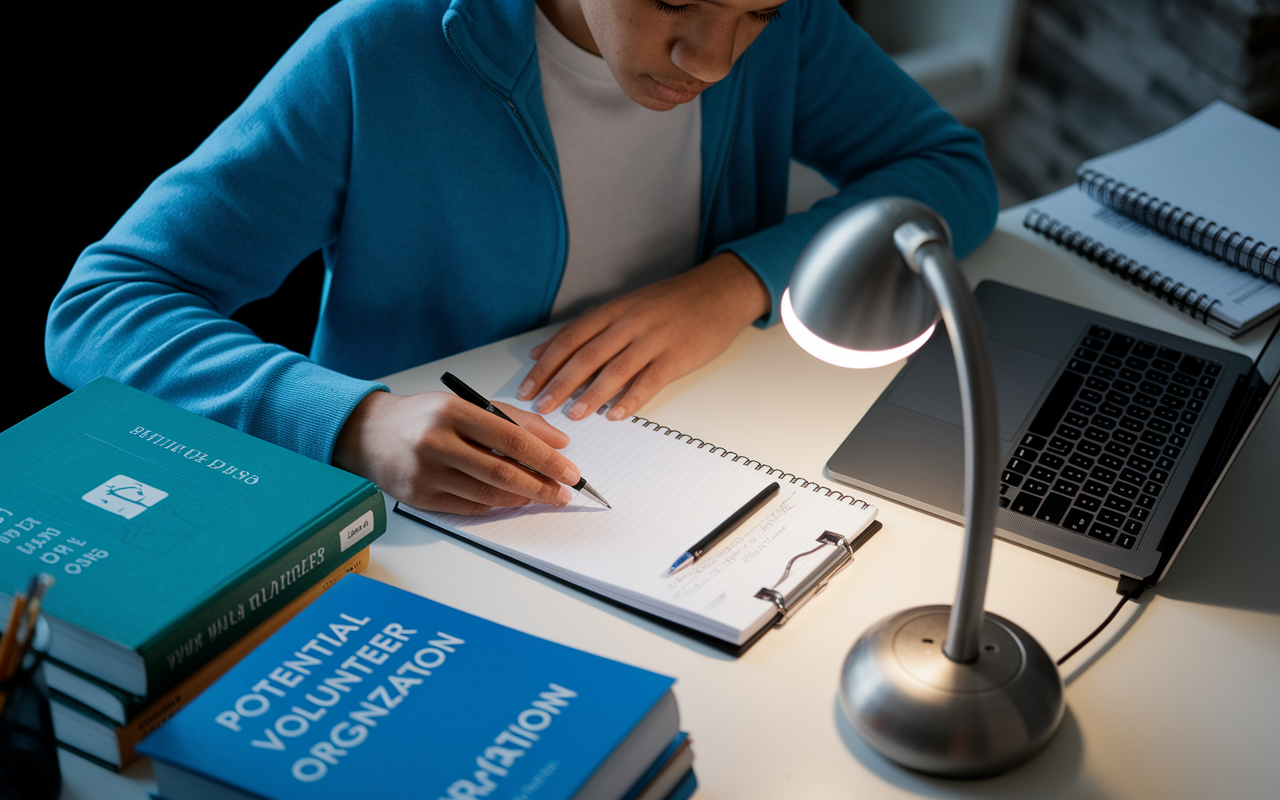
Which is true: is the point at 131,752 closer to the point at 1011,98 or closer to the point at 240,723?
the point at 240,723

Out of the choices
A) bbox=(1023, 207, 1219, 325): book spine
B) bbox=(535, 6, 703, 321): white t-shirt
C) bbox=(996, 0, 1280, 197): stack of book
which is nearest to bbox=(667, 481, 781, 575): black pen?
bbox=(535, 6, 703, 321): white t-shirt

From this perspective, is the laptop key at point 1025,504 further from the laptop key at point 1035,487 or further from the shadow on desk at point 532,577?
the shadow on desk at point 532,577

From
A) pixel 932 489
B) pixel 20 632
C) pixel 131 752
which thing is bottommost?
pixel 932 489

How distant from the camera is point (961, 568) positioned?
0.62 metres

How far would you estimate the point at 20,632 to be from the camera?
0.59 metres

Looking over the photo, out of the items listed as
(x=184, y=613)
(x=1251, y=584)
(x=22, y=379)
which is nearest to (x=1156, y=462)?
(x=1251, y=584)

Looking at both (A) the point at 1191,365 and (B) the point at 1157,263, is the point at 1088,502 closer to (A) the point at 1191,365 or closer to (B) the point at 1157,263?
(A) the point at 1191,365

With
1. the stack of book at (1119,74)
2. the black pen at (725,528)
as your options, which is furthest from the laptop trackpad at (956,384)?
the stack of book at (1119,74)

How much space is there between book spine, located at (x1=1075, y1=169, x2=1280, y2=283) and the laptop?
15 centimetres

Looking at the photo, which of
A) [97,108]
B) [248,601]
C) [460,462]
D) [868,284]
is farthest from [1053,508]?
[97,108]

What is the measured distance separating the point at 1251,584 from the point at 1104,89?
195 centimetres

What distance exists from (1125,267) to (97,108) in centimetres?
141

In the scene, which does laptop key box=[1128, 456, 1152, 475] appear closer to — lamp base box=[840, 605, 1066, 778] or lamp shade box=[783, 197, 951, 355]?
lamp base box=[840, 605, 1066, 778]

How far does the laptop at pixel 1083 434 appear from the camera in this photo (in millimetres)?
831
